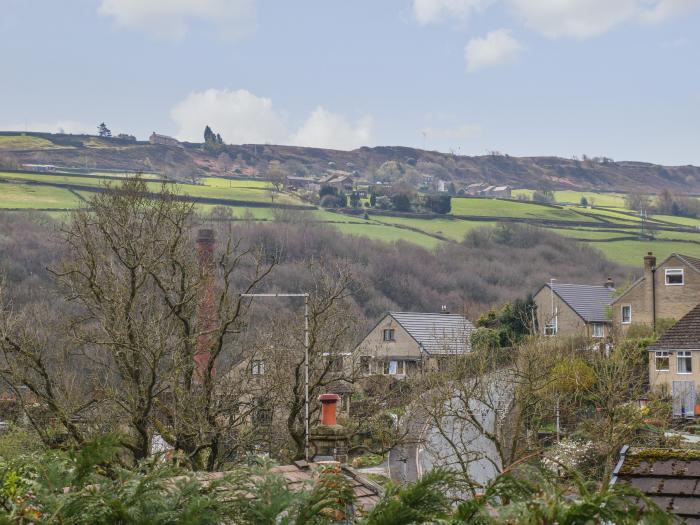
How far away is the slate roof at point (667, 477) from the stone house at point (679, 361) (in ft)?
134

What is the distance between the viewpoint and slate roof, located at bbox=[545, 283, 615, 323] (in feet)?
230

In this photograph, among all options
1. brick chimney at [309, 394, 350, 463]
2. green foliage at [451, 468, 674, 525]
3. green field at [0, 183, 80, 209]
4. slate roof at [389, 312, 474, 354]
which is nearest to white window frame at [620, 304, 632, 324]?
slate roof at [389, 312, 474, 354]

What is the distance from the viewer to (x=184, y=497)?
6367mm

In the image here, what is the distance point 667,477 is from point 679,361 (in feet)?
144

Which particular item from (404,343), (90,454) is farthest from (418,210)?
(90,454)

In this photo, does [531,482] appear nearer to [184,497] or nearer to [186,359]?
[184,497]

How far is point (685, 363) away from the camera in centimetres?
4991

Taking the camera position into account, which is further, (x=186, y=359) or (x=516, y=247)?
(x=516, y=247)

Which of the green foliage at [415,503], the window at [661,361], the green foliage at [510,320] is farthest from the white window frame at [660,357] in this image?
the green foliage at [415,503]

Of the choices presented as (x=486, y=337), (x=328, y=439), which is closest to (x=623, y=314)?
(x=486, y=337)

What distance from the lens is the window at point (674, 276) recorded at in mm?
61219

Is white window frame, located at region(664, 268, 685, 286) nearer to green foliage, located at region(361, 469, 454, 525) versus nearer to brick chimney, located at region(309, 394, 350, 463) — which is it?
brick chimney, located at region(309, 394, 350, 463)

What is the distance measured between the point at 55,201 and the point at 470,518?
131803 millimetres

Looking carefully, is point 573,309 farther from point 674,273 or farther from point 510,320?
point 674,273
